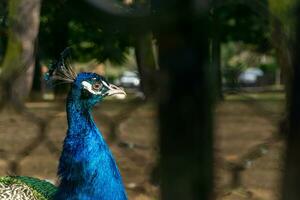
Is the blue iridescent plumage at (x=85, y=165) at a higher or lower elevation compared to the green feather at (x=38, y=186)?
higher

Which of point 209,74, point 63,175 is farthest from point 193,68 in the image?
point 63,175

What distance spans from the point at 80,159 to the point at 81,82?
0.67ft

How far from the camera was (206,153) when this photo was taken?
222 mm

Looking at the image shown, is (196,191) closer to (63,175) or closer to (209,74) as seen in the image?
(209,74)

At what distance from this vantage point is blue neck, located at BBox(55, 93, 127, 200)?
1363 millimetres

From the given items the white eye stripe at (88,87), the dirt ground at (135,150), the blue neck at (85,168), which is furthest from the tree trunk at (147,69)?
the white eye stripe at (88,87)

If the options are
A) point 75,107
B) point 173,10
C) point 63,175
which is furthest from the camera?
point 75,107

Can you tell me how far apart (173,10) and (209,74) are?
24 millimetres

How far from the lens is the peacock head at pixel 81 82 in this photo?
146 cm

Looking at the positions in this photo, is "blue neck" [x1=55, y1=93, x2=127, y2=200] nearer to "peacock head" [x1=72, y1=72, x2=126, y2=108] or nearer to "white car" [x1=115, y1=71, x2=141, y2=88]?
"peacock head" [x1=72, y1=72, x2=126, y2=108]

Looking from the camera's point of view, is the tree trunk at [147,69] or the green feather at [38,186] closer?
the tree trunk at [147,69]

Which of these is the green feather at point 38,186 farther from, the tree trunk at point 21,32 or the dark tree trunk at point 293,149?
the dark tree trunk at point 293,149

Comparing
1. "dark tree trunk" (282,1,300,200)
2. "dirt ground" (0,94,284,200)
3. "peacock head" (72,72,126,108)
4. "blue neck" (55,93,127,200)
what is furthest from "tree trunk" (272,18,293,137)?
"peacock head" (72,72,126,108)

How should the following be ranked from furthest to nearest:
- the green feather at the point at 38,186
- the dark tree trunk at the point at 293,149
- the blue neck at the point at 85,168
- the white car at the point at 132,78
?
the green feather at the point at 38,186
the blue neck at the point at 85,168
the white car at the point at 132,78
the dark tree trunk at the point at 293,149
